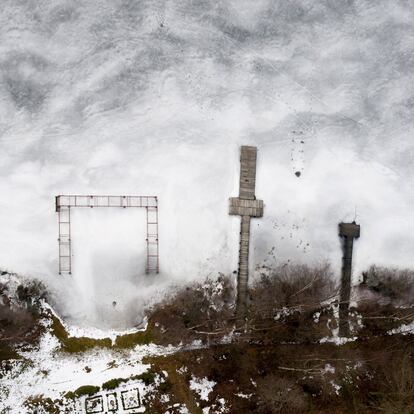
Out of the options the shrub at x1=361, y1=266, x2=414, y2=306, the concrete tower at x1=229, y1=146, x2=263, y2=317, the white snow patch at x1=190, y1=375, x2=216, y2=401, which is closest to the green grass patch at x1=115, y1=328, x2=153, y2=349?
the white snow patch at x1=190, y1=375, x2=216, y2=401

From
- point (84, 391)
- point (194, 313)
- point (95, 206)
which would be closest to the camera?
point (84, 391)

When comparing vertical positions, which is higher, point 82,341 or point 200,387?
point 82,341

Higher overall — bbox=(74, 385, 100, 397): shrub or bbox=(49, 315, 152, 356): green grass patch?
bbox=(49, 315, 152, 356): green grass patch

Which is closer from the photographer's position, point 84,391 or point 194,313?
point 84,391

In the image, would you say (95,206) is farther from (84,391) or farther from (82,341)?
(84,391)

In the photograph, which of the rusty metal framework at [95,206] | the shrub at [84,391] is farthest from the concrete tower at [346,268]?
the shrub at [84,391]

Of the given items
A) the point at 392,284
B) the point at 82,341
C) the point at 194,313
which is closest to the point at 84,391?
the point at 82,341

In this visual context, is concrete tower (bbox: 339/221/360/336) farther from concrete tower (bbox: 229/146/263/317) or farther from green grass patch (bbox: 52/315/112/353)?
green grass patch (bbox: 52/315/112/353)

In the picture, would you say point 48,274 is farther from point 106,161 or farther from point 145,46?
point 145,46

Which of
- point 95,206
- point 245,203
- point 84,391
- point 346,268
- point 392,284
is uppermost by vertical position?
point 245,203
